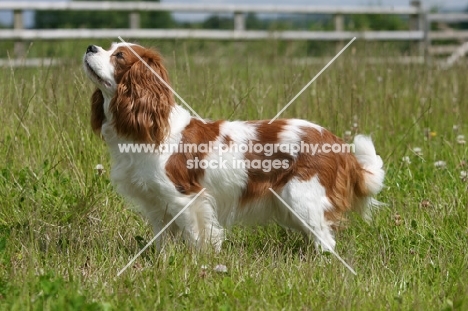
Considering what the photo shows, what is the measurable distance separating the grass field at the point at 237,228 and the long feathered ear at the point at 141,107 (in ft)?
1.82

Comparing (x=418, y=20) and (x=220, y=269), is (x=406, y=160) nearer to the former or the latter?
(x=220, y=269)

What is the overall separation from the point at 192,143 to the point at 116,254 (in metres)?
0.74

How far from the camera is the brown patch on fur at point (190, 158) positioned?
402 cm

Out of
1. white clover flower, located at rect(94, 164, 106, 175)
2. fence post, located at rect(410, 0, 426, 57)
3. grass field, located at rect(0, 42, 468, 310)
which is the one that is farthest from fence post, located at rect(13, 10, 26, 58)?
fence post, located at rect(410, 0, 426, 57)

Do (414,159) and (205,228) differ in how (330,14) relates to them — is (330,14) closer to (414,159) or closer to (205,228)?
(414,159)

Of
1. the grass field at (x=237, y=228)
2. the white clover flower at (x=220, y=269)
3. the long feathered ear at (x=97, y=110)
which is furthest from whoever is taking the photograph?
the long feathered ear at (x=97, y=110)

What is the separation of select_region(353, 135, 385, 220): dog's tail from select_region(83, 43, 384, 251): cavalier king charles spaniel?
12mm

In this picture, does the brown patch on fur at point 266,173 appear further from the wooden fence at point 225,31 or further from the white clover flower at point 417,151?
the wooden fence at point 225,31

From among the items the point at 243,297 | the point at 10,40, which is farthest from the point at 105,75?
the point at 10,40

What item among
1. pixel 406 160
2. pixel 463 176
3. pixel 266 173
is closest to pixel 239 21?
pixel 406 160

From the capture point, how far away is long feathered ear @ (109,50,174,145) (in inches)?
157

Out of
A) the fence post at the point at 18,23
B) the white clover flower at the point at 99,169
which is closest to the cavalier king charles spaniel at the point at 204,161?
the white clover flower at the point at 99,169

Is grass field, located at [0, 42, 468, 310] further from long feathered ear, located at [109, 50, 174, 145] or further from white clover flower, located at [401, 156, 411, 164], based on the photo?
long feathered ear, located at [109, 50, 174, 145]

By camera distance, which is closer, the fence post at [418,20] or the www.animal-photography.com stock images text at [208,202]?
the www.animal-photography.com stock images text at [208,202]
